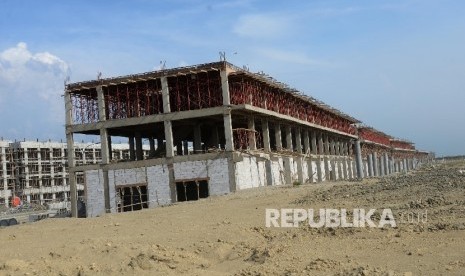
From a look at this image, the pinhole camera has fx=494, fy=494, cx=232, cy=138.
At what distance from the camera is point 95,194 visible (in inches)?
1368

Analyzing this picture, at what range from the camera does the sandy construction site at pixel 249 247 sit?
32.2ft

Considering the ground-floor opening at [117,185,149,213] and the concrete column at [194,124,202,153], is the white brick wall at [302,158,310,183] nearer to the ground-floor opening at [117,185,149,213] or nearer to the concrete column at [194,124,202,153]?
the concrete column at [194,124,202,153]

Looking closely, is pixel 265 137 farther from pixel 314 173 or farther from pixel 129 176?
pixel 314 173

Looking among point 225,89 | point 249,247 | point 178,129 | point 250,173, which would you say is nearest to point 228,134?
point 225,89

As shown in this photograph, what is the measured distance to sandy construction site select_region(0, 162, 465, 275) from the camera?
9.83 metres

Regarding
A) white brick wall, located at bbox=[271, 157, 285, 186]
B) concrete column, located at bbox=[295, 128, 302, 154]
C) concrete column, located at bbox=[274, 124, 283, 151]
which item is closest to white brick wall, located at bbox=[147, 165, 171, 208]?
white brick wall, located at bbox=[271, 157, 285, 186]

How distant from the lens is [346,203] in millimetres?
16766

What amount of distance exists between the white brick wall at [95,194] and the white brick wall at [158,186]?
3813 millimetres

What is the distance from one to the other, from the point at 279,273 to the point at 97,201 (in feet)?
89.4

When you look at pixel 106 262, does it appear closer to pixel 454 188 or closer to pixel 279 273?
pixel 279 273

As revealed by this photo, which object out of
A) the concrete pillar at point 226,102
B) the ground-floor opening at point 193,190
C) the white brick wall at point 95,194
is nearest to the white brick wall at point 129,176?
the white brick wall at point 95,194

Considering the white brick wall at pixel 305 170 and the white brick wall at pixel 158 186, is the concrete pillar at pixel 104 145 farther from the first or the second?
the white brick wall at pixel 305 170

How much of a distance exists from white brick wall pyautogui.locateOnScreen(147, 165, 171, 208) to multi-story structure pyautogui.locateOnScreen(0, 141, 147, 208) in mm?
35200

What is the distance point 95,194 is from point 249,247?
2503 centimetres
